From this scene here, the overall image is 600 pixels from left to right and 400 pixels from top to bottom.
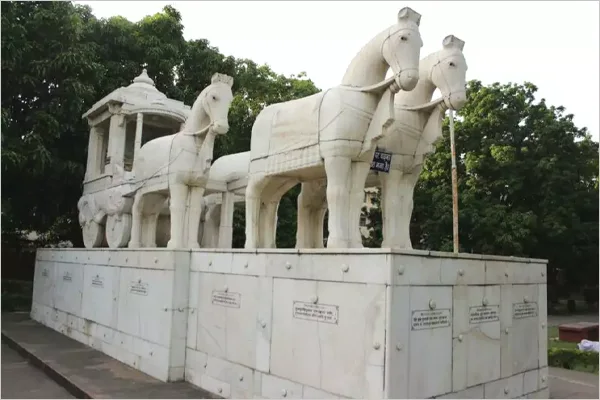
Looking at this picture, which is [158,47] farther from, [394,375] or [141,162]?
[394,375]

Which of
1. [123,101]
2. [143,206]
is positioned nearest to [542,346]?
[143,206]

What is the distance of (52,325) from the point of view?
40.3 feet

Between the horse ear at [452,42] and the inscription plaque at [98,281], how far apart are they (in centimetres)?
738

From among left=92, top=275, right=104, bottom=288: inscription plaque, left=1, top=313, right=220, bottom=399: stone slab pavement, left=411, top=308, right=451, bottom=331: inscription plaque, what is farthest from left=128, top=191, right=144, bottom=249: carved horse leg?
left=411, top=308, right=451, bottom=331: inscription plaque

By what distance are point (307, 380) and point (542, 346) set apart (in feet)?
10.7

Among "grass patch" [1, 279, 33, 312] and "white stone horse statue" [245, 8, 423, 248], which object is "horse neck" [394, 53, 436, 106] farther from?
"grass patch" [1, 279, 33, 312]

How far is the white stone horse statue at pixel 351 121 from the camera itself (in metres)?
5.70

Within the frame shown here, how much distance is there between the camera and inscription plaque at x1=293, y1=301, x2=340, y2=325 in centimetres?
508

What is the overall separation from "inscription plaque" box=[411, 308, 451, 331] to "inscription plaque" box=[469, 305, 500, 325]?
465 millimetres

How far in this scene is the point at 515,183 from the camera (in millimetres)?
19547

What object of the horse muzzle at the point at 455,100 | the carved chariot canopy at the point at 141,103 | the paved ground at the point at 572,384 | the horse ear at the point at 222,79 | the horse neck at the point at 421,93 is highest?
the carved chariot canopy at the point at 141,103

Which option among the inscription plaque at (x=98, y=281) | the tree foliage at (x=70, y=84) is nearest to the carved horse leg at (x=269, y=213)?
the inscription plaque at (x=98, y=281)

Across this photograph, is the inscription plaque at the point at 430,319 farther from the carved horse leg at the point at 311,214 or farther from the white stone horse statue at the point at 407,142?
the carved horse leg at the point at 311,214

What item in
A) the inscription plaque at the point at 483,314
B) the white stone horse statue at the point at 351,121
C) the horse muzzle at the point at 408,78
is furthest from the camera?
the white stone horse statue at the point at 351,121
